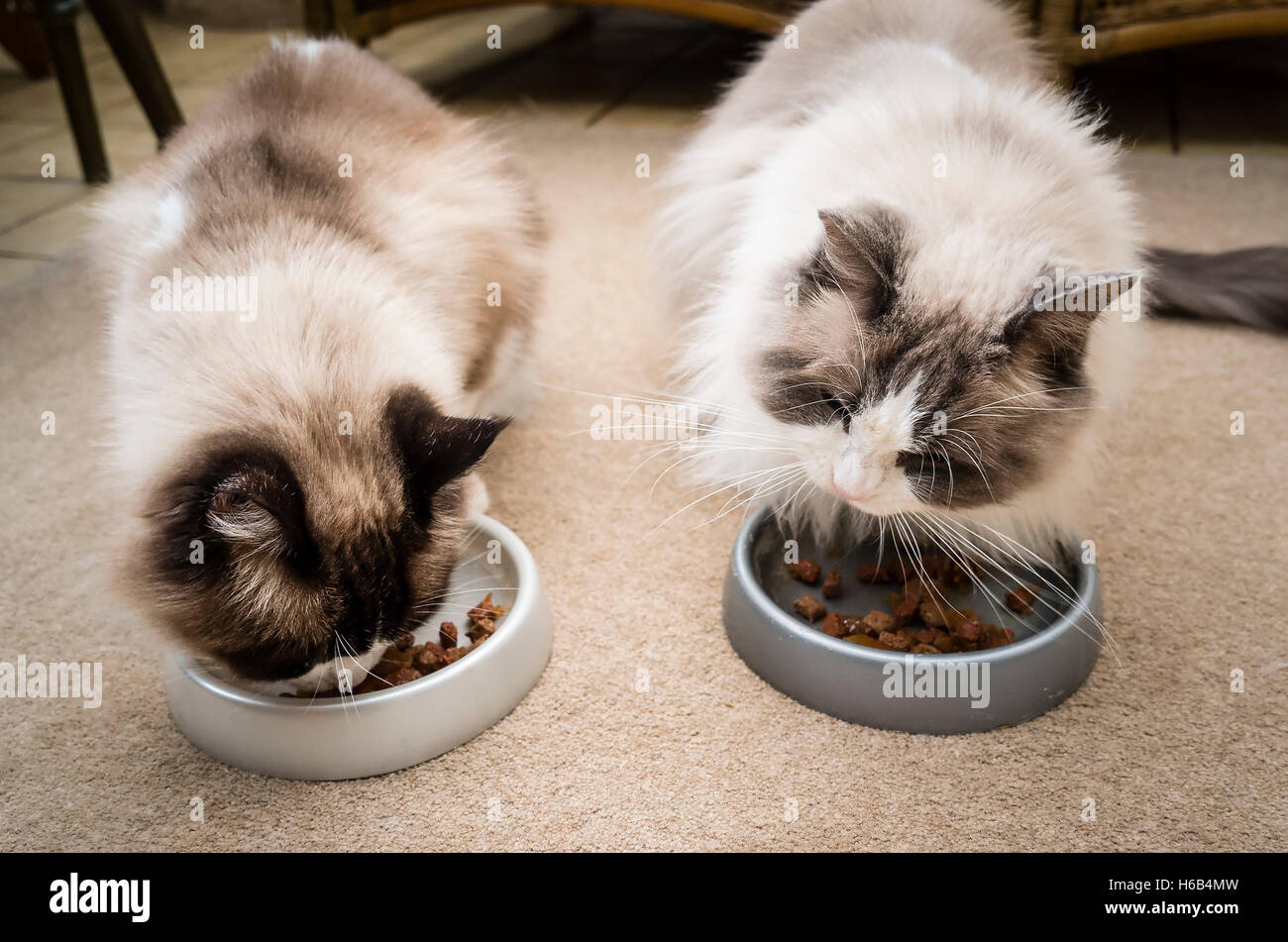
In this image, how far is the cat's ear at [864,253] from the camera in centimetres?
127

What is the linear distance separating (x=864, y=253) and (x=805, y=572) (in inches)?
24.5

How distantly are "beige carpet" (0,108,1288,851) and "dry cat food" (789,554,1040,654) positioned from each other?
136 mm

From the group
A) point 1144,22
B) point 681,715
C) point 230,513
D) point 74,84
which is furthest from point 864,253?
point 74,84

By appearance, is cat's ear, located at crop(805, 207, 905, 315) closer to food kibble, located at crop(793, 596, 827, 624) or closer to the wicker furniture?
food kibble, located at crop(793, 596, 827, 624)

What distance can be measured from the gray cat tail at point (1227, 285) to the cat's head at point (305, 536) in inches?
72.8

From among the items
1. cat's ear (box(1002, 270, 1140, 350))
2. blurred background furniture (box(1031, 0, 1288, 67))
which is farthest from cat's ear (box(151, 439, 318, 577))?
blurred background furniture (box(1031, 0, 1288, 67))

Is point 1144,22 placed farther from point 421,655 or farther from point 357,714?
point 357,714

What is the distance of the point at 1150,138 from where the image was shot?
3605 millimetres

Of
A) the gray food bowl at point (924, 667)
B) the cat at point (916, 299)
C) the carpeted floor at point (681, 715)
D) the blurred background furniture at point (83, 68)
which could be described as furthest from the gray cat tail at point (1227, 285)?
the blurred background furniture at point (83, 68)

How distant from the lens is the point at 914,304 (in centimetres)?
129

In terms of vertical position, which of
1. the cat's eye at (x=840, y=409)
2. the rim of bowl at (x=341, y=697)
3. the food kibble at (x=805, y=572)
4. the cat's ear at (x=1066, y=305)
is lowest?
the food kibble at (x=805, y=572)

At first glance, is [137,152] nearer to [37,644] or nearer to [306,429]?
[37,644]

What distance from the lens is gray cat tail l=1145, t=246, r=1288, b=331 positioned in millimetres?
2361

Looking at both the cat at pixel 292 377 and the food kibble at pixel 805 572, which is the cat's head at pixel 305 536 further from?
the food kibble at pixel 805 572
